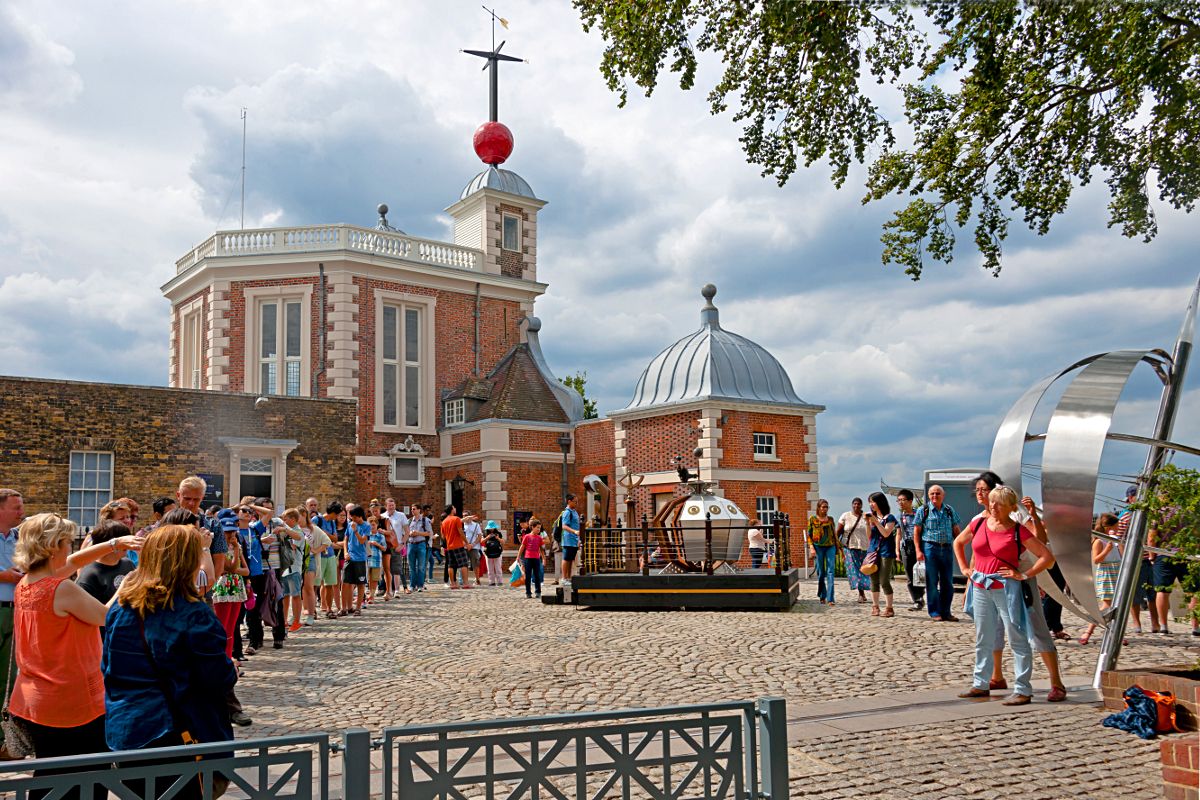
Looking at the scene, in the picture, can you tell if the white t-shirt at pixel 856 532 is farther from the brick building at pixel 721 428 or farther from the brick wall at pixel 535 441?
the brick wall at pixel 535 441

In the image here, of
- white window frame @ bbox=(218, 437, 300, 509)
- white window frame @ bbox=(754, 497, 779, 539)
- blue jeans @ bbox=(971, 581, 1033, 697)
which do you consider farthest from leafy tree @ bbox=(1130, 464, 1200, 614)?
white window frame @ bbox=(218, 437, 300, 509)

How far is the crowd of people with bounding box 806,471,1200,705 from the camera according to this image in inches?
328

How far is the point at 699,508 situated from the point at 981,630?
9478mm

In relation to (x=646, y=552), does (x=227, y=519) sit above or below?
above

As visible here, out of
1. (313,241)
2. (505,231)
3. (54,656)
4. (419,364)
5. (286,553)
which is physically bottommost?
(54,656)

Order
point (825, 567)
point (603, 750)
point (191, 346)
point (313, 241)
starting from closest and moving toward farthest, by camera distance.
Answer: point (603, 750) → point (825, 567) → point (313, 241) → point (191, 346)

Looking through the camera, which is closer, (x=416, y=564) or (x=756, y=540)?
(x=416, y=564)

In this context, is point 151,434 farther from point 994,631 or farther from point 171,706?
point 171,706

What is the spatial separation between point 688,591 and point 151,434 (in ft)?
47.9

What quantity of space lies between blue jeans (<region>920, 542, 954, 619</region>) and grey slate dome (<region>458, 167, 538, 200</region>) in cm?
2470

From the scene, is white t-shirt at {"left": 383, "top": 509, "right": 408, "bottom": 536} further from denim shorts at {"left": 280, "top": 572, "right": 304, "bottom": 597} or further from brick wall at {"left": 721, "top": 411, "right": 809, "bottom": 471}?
brick wall at {"left": 721, "top": 411, "right": 809, "bottom": 471}

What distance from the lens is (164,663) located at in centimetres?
438

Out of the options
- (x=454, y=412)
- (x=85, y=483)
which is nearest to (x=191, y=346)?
(x=454, y=412)

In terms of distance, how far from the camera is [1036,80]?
432 inches
